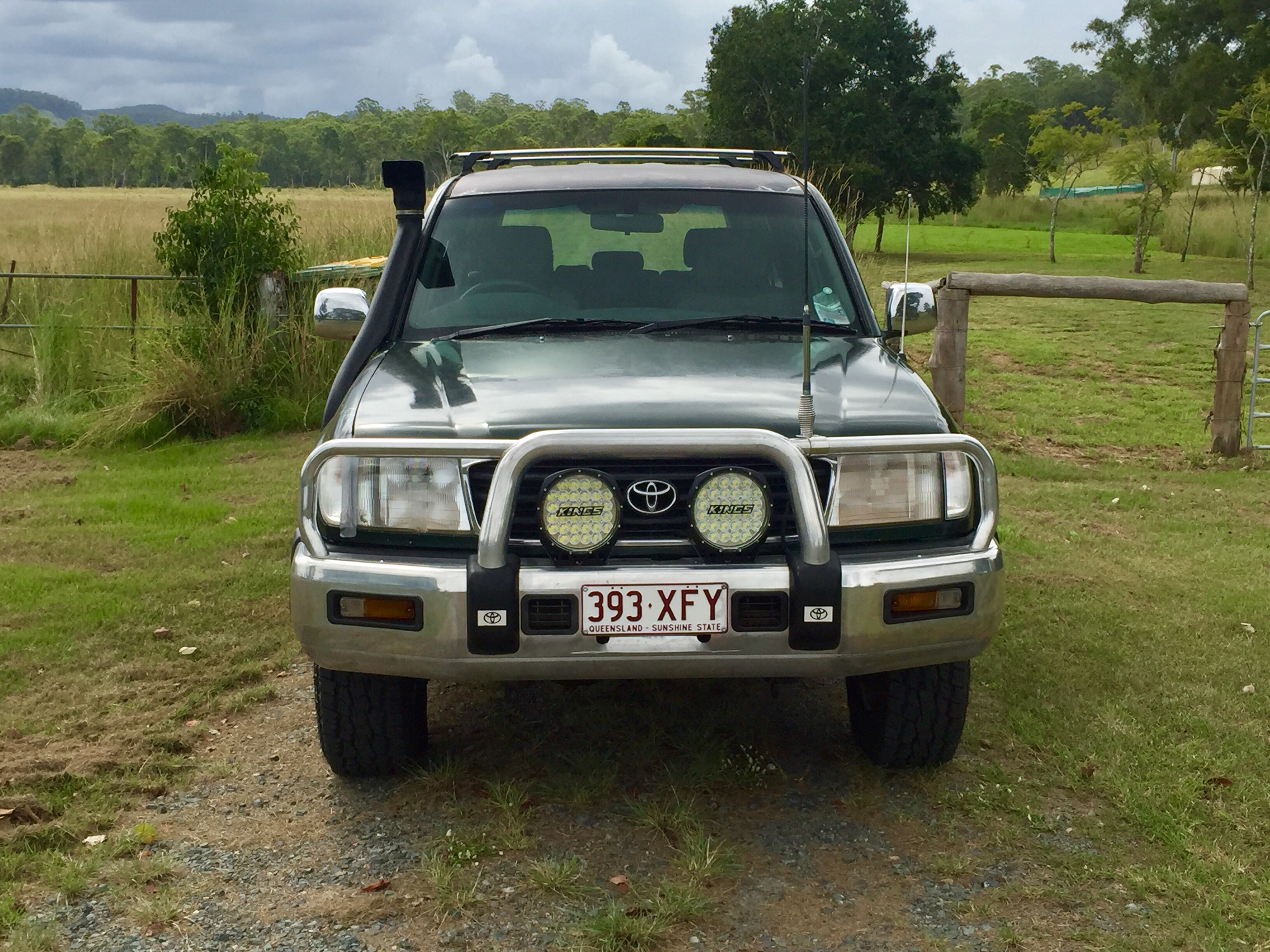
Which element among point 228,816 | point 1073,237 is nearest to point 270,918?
point 228,816

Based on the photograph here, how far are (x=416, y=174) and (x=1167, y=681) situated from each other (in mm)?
3168

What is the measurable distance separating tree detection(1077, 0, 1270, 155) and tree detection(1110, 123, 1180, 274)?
12862mm

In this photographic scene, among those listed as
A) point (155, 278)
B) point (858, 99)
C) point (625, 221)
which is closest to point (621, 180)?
point (625, 221)

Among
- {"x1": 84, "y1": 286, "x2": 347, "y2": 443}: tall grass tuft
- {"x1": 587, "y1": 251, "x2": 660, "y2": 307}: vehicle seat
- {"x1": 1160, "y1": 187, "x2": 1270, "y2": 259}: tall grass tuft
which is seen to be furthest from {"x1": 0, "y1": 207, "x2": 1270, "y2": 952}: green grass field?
{"x1": 1160, "y1": 187, "x2": 1270, "y2": 259}: tall grass tuft

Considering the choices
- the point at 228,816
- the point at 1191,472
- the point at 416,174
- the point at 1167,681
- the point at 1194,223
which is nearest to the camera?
the point at 228,816

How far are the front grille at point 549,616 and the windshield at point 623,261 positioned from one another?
1.35 m

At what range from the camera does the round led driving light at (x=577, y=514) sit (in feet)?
9.76

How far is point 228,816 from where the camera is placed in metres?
3.49

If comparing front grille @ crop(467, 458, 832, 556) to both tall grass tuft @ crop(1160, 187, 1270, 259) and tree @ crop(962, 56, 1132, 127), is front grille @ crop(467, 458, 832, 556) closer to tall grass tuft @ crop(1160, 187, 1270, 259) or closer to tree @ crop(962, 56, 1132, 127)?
tall grass tuft @ crop(1160, 187, 1270, 259)

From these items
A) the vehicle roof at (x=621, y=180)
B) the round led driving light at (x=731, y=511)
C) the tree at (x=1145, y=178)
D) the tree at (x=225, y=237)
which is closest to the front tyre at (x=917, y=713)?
the round led driving light at (x=731, y=511)

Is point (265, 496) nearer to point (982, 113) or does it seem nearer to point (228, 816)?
point (228, 816)

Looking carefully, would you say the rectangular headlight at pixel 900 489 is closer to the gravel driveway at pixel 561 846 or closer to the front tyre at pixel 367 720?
the gravel driveway at pixel 561 846

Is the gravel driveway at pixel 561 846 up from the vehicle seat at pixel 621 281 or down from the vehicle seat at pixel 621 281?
down

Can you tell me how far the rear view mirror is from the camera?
4469mm
